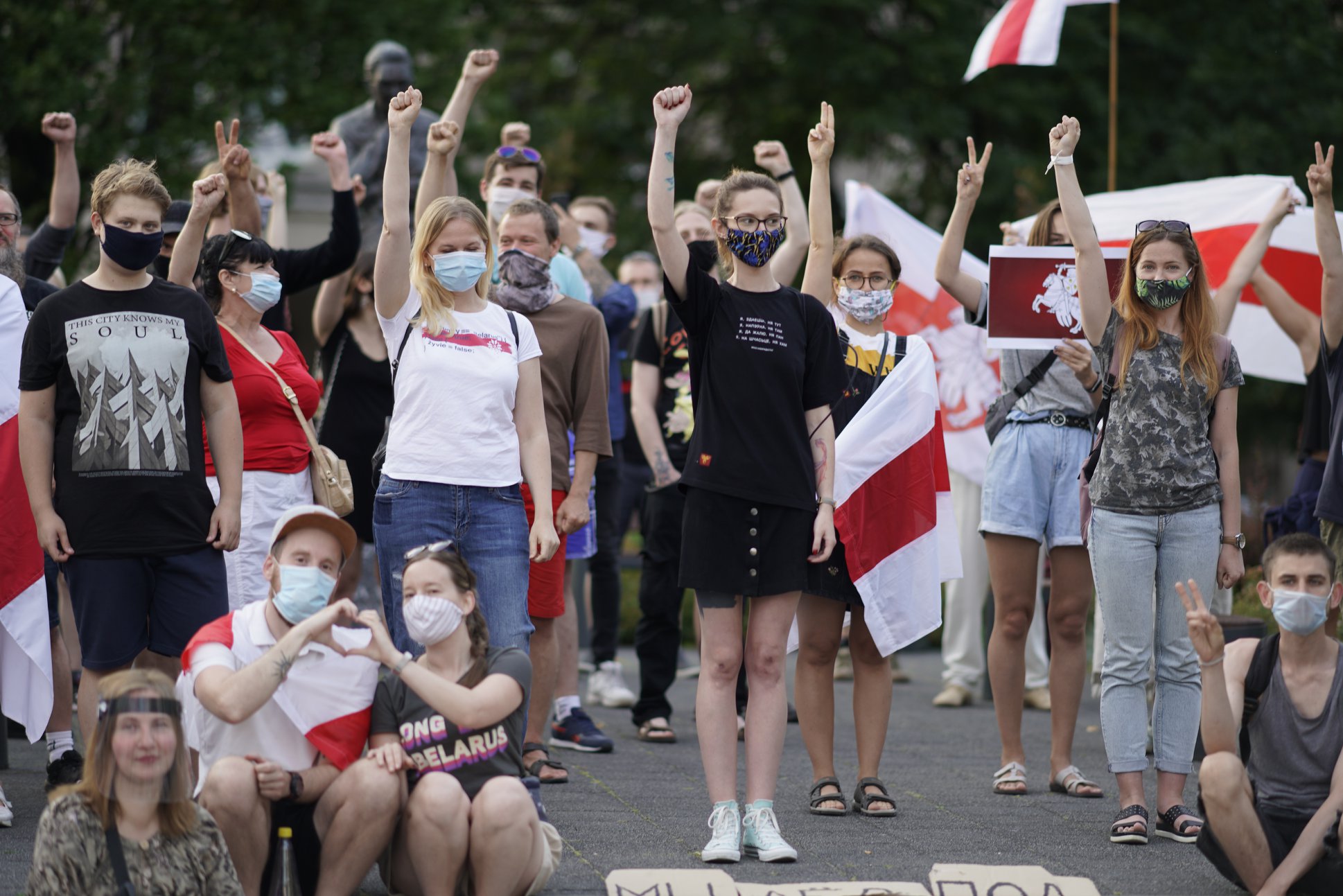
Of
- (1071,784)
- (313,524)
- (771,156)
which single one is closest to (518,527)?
(313,524)

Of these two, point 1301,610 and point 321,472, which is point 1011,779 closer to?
point 1301,610

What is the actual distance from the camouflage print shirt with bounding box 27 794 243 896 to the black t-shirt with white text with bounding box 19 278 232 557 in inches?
55.1

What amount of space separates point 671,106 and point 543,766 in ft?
8.72

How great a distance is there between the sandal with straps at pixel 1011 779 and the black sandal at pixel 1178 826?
0.84 m

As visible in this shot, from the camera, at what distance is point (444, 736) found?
480 cm

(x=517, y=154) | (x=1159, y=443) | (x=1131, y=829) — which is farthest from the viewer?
(x=517, y=154)

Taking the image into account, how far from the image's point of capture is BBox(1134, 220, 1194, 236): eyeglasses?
Answer: 236 inches

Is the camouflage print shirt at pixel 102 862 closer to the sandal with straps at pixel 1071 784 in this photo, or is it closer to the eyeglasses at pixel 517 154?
the sandal with straps at pixel 1071 784

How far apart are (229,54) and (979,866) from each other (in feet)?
41.4

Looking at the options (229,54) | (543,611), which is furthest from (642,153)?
(543,611)

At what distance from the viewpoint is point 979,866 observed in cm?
499

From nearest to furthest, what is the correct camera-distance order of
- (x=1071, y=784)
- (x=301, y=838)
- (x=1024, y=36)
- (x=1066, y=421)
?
(x=301, y=838), (x=1071, y=784), (x=1066, y=421), (x=1024, y=36)

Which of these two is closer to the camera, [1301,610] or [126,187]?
[1301,610]

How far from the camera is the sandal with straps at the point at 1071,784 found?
670cm
